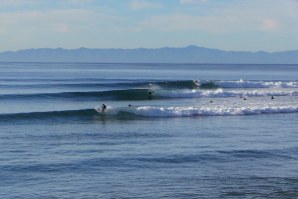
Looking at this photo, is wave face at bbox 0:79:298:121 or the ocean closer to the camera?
the ocean

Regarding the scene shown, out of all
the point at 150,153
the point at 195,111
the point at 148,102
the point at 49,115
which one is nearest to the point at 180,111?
the point at 195,111

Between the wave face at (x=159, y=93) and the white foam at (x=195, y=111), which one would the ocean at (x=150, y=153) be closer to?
the white foam at (x=195, y=111)

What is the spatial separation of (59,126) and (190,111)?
874 cm

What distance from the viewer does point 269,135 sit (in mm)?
23547

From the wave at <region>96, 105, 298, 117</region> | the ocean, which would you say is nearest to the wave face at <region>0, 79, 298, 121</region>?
the wave at <region>96, 105, 298, 117</region>

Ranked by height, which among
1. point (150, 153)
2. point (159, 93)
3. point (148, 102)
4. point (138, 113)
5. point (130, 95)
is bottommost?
point (150, 153)

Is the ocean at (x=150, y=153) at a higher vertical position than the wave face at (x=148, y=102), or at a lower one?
lower

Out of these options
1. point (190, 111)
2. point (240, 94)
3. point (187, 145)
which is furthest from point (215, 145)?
point (240, 94)

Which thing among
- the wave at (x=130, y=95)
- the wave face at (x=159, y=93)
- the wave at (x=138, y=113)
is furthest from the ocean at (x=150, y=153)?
the wave face at (x=159, y=93)

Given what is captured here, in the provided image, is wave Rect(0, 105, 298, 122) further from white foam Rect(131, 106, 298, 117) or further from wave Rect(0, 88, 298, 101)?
wave Rect(0, 88, 298, 101)

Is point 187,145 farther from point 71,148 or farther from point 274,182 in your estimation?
point 274,182

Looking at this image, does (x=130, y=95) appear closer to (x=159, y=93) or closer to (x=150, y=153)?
(x=159, y=93)

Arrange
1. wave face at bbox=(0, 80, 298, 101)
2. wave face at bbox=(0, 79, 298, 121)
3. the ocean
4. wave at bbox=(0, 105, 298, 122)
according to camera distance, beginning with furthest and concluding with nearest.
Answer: wave face at bbox=(0, 80, 298, 101), wave face at bbox=(0, 79, 298, 121), wave at bbox=(0, 105, 298, 122), the ocean

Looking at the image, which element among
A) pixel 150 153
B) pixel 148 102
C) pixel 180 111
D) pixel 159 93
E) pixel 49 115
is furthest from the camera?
pixel 159 93
